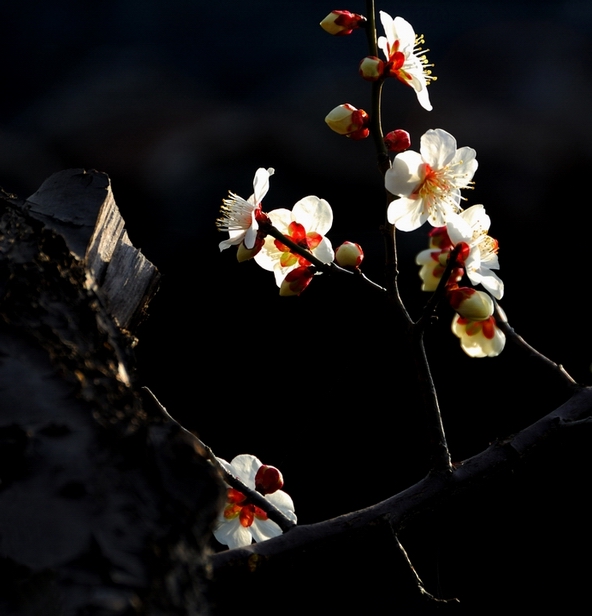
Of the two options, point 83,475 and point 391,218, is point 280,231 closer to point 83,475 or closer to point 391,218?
point 391,218

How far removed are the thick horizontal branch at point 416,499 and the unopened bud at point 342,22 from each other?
14.0 inches

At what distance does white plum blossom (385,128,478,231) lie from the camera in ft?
1.69

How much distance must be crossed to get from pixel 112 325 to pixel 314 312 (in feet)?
2.80

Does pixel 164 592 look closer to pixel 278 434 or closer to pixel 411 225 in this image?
pixel 411 225

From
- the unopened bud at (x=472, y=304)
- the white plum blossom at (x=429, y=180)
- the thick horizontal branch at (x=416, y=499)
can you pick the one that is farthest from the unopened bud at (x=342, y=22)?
the thick horizontal branch at (x=416, y=499)

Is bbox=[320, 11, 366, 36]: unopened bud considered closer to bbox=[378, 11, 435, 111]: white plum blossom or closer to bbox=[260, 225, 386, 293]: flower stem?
bbox=[378, 11, 435, 111]: white plum blossom

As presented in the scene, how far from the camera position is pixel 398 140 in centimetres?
53

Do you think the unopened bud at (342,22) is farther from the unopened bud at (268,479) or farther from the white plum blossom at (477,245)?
the unopened bud at (268,479)

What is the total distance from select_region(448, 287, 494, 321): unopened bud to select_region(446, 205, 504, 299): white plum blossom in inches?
0.5

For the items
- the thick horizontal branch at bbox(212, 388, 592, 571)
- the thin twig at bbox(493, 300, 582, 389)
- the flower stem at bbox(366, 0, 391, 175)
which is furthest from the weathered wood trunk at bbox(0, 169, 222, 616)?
the thin twig at bbox(493, 300, 582, 389)

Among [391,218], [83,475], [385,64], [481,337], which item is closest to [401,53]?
[385,64]

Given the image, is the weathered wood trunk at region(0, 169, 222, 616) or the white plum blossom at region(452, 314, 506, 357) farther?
the white plum blossom at region(452, 314, 506, 357)

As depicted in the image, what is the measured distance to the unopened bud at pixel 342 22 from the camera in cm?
53

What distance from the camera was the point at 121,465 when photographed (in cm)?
30
